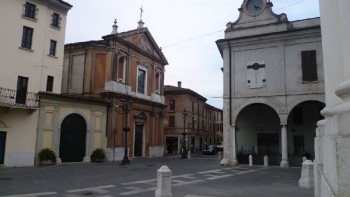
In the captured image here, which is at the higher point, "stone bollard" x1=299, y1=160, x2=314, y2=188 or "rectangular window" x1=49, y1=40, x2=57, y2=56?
"rectangular window" x1=49, y1=40, x2=57, y2=56

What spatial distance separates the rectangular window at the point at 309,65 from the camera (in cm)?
2262

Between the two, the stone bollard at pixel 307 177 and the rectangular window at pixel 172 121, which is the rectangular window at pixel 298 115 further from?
the rectangular window at pixel 172 121

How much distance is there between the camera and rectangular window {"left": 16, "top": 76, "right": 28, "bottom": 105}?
2178 centimetres

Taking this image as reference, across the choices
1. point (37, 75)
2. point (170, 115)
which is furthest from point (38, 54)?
point (170, 115)

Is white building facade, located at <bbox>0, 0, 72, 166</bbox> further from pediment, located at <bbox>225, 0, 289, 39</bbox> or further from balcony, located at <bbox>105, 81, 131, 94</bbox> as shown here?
pediment, located at <bbox>225, 0, 289, 39</bbox>

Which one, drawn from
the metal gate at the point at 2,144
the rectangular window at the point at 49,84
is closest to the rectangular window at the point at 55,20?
the rectangular window at the point at 49,84

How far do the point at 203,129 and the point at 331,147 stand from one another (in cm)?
6041

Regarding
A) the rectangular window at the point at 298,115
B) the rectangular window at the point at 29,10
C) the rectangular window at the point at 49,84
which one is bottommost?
the rectangular window at the point at 298,115

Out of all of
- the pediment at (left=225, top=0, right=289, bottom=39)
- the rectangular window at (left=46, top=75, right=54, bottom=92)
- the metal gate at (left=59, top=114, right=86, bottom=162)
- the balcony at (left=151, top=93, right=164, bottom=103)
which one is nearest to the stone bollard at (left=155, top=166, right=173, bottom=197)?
the metal gate at (left=59, top=114, right=86, bottom=162)

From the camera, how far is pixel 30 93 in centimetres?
2230

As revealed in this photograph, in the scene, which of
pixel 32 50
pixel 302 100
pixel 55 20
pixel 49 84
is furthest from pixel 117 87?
pixel 302 100

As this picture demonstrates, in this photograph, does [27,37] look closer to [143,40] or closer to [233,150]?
[143,40]

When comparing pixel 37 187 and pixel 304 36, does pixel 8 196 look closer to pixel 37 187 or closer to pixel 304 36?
pixel 37 187

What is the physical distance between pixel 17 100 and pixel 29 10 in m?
6.98
